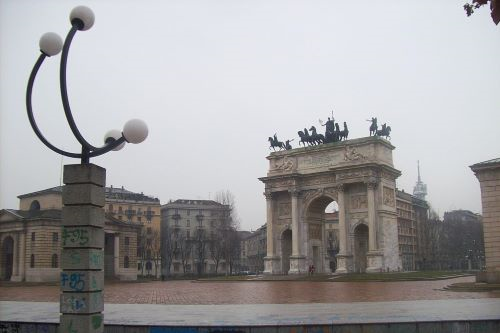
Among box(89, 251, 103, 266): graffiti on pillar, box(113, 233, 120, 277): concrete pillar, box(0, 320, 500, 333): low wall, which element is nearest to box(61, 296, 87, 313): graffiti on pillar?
box(89, 251, 103, 266): graffiti on pillar

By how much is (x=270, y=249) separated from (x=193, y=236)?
57075mm

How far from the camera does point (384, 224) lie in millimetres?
60188

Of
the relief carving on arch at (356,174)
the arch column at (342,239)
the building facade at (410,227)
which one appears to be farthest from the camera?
the building facade at (410,227)

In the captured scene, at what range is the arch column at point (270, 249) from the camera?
217 feet

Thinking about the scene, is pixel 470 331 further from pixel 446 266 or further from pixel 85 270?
pixel 446 266

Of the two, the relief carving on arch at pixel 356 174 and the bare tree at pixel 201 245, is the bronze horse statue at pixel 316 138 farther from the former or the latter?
the bare tree at pixel 201 245

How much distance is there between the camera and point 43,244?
6556cm

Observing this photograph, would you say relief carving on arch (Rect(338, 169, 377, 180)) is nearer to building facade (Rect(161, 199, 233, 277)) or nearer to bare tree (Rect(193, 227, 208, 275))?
building facade (Rect(161, 199, 233, 277))

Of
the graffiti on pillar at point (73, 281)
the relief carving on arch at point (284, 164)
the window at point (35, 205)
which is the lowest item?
the graffiti on pillar at point (73, 281)

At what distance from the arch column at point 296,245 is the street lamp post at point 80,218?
52794 mm

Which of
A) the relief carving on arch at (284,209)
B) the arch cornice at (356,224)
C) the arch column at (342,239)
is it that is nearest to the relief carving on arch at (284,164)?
the relief carving on arch at (284,209)

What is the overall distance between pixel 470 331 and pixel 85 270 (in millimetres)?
8277

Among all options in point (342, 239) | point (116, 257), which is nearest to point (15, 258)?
point (116, 257)

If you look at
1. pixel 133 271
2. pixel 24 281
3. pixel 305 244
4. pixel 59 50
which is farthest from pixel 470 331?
pixel 133 271
